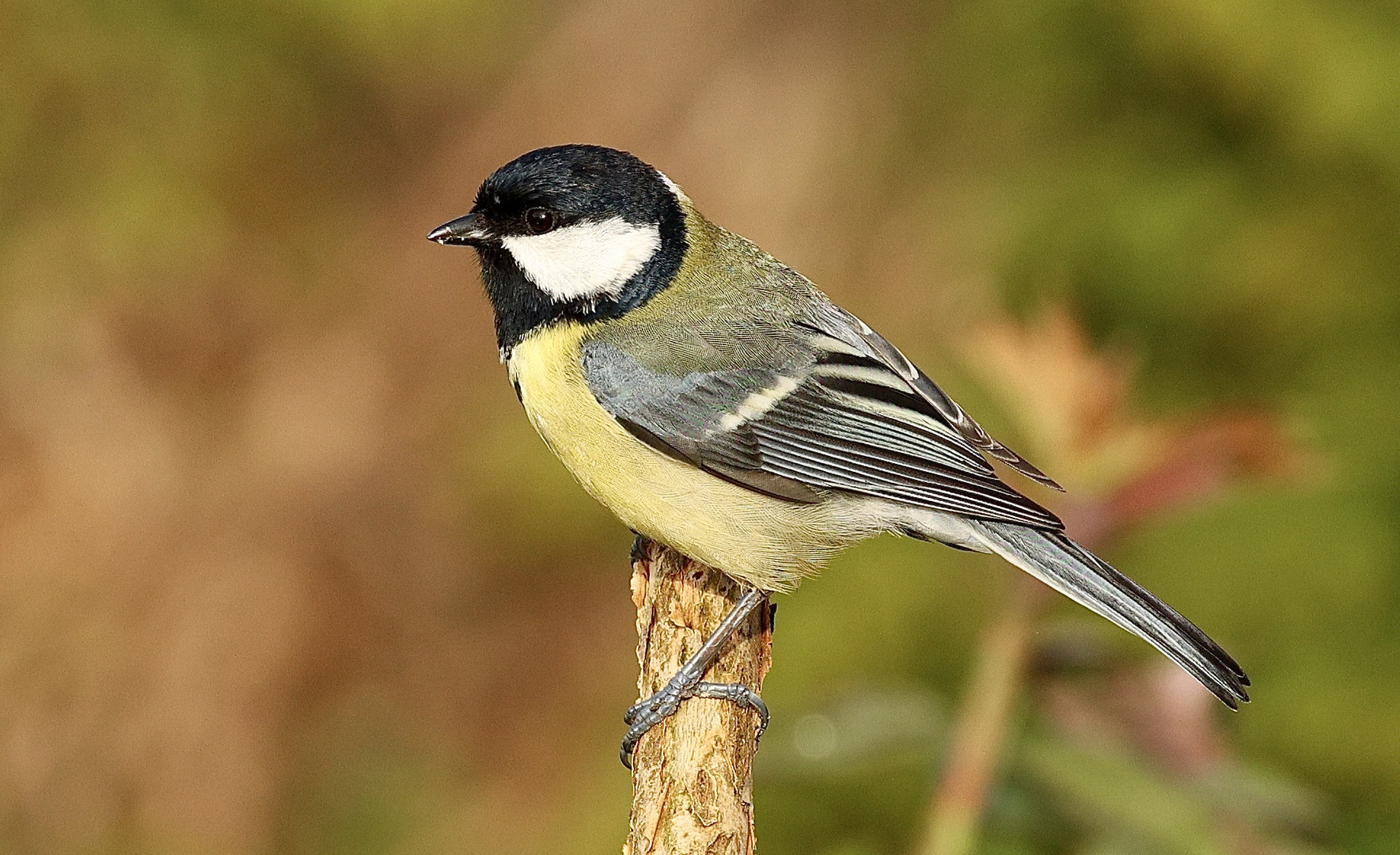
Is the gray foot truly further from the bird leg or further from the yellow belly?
the yellow belly

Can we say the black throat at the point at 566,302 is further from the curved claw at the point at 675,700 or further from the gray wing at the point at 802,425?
the curved claw at the point at 675,700

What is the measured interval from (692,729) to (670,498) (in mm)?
396

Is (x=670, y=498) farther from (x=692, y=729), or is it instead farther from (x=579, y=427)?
(x=692, y=729)

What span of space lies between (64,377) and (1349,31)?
4.04 meters

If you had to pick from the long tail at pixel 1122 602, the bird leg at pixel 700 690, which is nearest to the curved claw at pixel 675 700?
the bird leg at pixel 700 690

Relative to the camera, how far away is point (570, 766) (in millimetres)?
4684

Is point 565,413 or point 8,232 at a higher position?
point 8,232

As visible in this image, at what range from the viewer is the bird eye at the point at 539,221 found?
7.54 ft

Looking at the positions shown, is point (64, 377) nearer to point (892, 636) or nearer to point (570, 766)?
point (570, 766)

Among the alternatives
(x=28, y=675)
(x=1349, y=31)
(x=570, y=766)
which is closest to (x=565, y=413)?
(x=1349, y=31)

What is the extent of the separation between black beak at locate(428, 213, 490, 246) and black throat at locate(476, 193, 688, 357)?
0.03 m

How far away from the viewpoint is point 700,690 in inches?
79.5

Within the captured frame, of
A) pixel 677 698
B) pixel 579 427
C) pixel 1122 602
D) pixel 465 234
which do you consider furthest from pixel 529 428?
pixel 1122 602

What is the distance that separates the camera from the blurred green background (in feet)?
9.61
